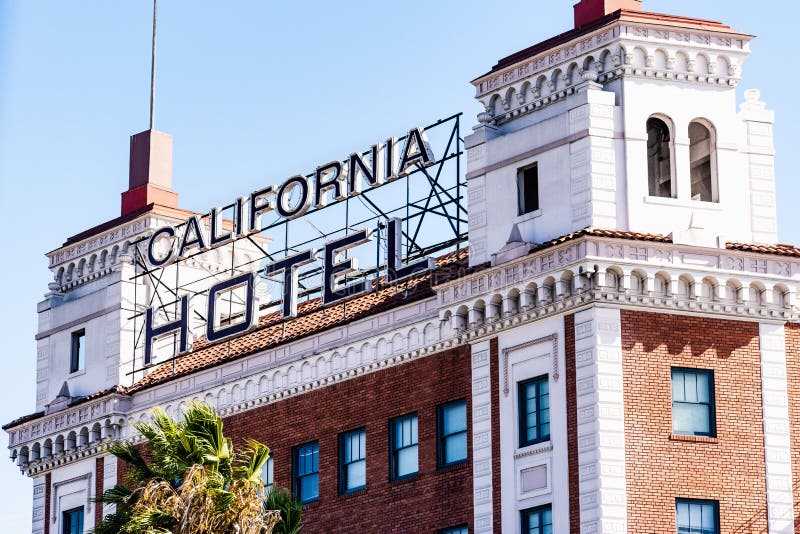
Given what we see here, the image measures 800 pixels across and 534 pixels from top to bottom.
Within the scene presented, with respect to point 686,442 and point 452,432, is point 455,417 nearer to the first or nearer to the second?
point 452,432

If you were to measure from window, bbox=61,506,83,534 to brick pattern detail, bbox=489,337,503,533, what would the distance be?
1727cm

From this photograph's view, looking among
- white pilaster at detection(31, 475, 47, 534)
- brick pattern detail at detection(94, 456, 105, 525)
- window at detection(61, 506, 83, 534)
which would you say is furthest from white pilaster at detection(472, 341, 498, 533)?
white pilaster at detection(31, 475, 47, 534)

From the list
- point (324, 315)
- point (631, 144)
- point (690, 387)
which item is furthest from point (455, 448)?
point (631, 144)

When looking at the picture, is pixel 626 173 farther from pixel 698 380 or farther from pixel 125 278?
pixel 125 278

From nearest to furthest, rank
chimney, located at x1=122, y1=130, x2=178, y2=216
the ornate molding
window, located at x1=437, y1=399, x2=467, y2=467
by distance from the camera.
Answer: the ornate molding < window, located at x1=437, y1=399, x2=467, y2=467 < chimney, located at x1=122, y1=130, x2=178, y2=216

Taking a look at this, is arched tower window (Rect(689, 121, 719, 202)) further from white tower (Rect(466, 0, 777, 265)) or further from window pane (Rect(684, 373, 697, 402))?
window pane (Rect(684, 373, 697, 402))

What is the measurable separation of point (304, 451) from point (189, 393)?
525cm

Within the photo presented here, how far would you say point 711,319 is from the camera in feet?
174

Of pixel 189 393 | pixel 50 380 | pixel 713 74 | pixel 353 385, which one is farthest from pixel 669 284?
pixel 50 380

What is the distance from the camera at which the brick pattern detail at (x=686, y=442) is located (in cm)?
5094

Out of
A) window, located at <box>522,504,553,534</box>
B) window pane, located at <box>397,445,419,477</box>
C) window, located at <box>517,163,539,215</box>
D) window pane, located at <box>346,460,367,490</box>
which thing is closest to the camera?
window, located at <box>522,504,553,534</box>

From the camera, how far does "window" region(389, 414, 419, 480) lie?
186ft

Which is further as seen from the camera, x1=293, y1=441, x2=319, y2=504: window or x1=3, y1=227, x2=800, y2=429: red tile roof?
x1=293, y1=441, x2=319, y2=504: window

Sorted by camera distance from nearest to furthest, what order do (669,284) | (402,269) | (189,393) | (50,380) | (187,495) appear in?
1. (187,495)
2. (669,284)
3. (402,269)
4. (189,393)
5. (50,380)
